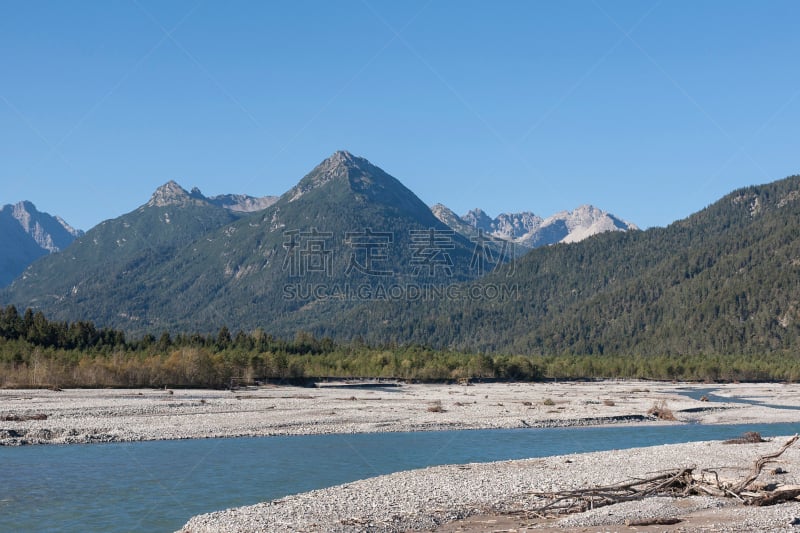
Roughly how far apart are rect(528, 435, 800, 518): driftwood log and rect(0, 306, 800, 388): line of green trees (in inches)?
3104

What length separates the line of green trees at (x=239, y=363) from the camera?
321 ft

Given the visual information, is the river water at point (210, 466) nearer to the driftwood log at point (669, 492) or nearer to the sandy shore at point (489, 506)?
the sandy shore at point (489, 506)

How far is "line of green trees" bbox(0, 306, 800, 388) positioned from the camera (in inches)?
3853

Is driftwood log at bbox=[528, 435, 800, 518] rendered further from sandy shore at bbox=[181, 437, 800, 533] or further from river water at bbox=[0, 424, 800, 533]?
river water at bbox=[0, 424, 800, 533]

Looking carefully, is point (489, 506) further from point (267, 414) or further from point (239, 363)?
point (239, 363)

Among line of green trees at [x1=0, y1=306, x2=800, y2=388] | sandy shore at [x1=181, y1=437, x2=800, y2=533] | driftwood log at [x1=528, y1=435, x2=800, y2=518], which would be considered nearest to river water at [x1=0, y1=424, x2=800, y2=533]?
sandy shore at [x1=181, y1=437, x2=800, y2=533]

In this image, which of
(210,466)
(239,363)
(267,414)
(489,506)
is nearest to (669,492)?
(489,506)

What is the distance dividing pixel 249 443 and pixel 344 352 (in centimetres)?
12212

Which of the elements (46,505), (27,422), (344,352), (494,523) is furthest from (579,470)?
(344,352)

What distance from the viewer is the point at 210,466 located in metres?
39.9

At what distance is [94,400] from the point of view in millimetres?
74000

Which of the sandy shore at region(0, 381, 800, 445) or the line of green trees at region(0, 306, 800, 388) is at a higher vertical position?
the line of green trees at region(0, 306, 800, 388)

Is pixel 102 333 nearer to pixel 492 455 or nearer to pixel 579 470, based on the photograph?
pixel 492 455

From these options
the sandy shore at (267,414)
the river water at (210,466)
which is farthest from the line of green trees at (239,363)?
the river water at (210,466)
